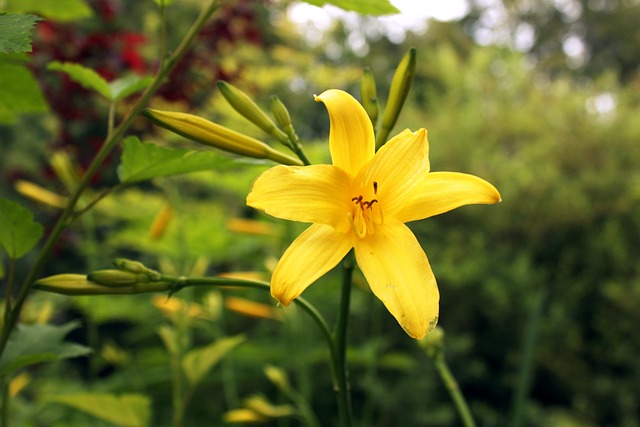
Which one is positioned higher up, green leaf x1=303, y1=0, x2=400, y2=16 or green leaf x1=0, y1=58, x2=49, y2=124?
green leaf x1=303, y1=0, x2=400, y2=16

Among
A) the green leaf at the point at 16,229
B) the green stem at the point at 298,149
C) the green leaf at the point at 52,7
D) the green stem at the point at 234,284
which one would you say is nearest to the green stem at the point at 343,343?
the green stem at the point at 234,284

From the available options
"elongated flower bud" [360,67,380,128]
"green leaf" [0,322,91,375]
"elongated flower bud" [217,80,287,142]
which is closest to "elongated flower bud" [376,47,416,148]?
"elongated flower bud" [360,67,380,128]

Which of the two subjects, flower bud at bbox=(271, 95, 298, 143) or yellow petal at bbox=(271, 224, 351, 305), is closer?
yellow petal at bbox=(271, 224, 351, 305)

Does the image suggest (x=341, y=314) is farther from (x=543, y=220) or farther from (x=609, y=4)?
(x=609, y=4)

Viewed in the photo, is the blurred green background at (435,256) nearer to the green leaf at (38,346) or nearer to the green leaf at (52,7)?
the green leaf at (38,346)

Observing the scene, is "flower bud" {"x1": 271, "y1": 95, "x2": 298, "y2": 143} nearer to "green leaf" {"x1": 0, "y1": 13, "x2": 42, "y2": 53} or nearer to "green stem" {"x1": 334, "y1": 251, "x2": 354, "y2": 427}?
"green stem" {"x1": 334, "y1": 251, "x2": 354, "y2": 427}

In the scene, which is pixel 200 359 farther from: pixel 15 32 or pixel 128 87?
pixel 15 32

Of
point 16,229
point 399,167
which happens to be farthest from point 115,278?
point 399,167
